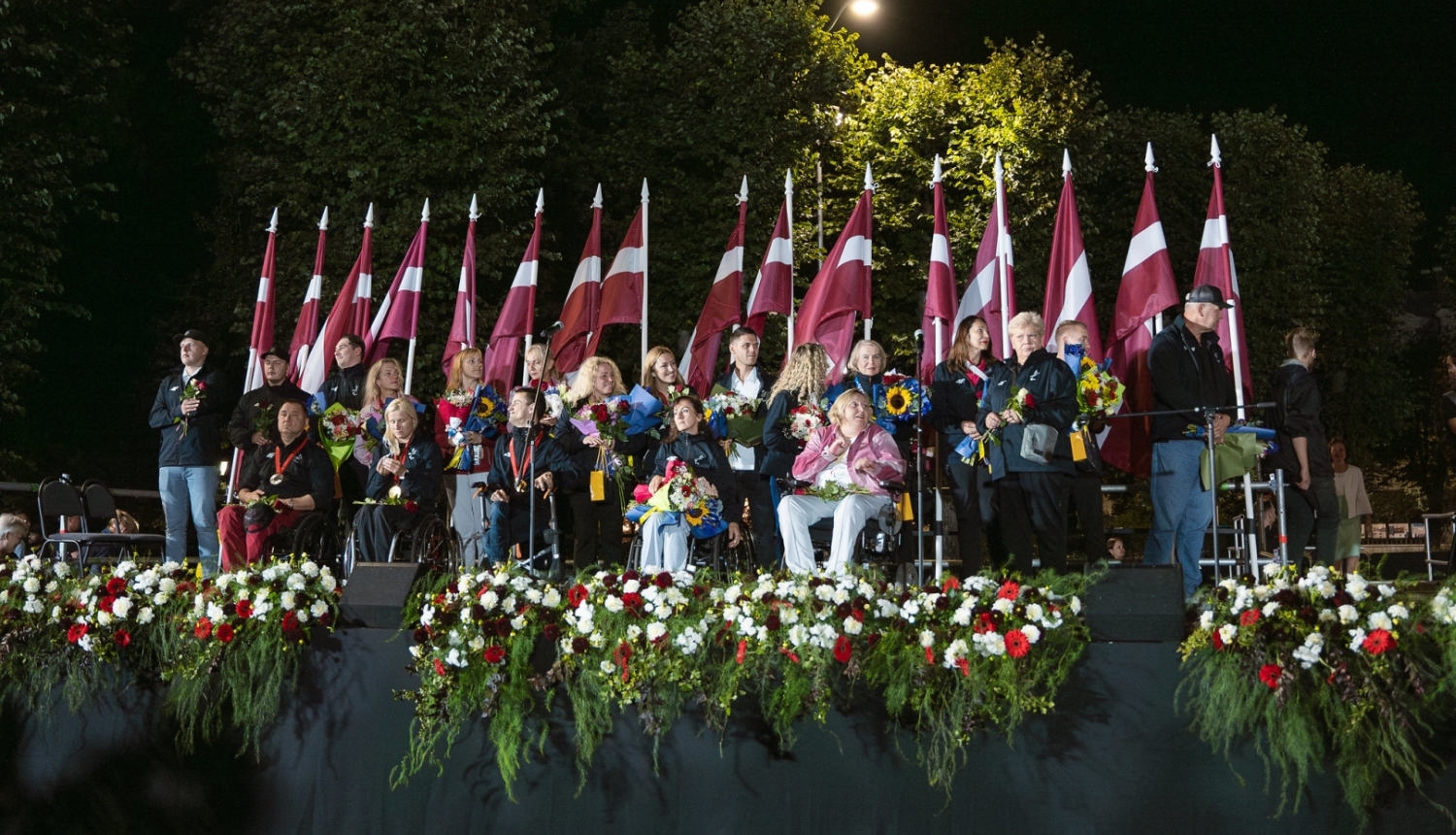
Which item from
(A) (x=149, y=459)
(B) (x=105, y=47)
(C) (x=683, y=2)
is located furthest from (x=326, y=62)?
(C) (x=683, y=2)

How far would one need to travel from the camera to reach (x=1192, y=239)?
2611cm

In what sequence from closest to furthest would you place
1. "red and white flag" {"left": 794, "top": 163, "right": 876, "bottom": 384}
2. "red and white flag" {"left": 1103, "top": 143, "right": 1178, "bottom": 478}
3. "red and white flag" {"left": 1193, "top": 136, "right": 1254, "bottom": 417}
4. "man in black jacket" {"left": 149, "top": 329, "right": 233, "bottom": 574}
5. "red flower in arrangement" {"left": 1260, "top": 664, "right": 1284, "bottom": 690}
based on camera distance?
"red flower in arrangement" {"left": 1260, "top": 664, "right": 1284, "bottom": 690} < "man in black jacket" {"left": 149, "top": 329, "right": 233, "bottom": 574} < "red and white flag" {"left": 1193, "top": 136, "right": 1254, "bottom": 417} < "red and white flag" {"left": 1103, "top": 143, "right": 1178, "bottom": 478} < "red and white flag" {"left": 794, "top": 163, "right": 876, "bottom": 384}

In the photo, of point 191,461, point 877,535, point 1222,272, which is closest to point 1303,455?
point 1222,272

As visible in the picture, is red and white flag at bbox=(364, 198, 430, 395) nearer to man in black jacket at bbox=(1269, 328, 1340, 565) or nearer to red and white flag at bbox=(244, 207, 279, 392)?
red and white flag at bbox=(244, 207, 279, 392)

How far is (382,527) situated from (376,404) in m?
1.51

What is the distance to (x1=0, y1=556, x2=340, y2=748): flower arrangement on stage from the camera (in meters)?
6.39

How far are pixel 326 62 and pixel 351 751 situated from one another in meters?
14.8

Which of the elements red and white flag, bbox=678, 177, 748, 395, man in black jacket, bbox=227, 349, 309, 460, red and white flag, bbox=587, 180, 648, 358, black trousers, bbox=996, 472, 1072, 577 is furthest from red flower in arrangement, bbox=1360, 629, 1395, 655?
red and white flag, bbox=587, 180, 648, 358

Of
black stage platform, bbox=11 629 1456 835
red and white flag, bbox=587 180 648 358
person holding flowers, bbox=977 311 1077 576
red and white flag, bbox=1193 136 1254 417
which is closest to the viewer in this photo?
black stage platform, bbox=11 629 1456 835

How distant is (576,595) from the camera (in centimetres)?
604

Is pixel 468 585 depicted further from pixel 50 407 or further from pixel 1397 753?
pixel 50 407

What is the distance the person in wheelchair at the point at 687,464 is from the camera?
8516 mm

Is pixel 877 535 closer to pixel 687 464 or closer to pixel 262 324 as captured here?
pixel 687 464

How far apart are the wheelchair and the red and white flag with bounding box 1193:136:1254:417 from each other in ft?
10.7
